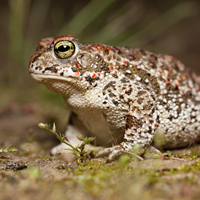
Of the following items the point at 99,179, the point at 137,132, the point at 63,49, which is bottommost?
the point at 99,179

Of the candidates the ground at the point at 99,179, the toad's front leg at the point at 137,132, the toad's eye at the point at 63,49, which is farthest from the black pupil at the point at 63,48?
the ground at the point at 99,179

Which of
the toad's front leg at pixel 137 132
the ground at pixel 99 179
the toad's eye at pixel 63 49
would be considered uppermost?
the toad's eye at pixel 63 49

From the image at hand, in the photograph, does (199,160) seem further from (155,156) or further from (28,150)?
(28,150)

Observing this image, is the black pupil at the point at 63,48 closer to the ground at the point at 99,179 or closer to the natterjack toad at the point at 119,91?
the natterjack toad at the point at 119,91

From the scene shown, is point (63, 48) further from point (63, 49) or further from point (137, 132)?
point (137, 132)

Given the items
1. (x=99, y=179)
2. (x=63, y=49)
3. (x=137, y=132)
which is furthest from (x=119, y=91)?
(x=99, y=179)

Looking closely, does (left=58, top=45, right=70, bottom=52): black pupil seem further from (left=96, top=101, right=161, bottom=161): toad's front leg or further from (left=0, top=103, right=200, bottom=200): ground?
(left=0, top=103, right=200, bottom=200): ground

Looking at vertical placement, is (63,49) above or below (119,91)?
above

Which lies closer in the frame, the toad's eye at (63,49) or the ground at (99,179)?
the ground at (99,179)
